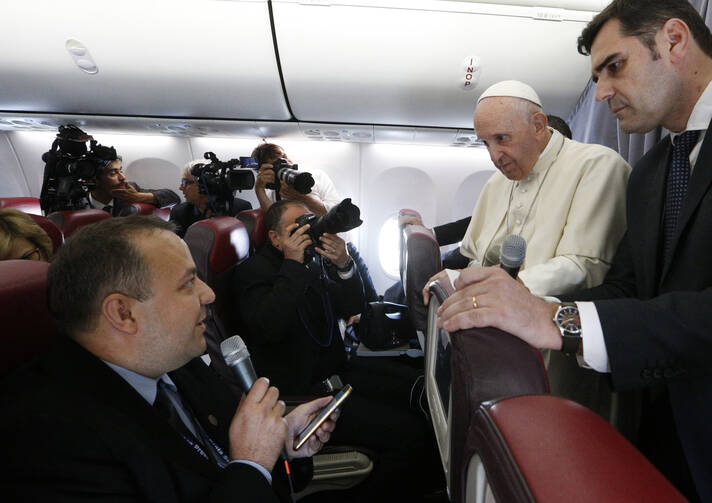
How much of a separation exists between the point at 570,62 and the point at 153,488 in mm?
3184

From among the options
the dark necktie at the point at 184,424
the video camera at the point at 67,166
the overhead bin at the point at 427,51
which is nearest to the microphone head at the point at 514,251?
the dark necktie at the point at 184,424

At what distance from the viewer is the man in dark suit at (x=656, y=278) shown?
80 centimetres

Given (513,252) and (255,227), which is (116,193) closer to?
(255,227)

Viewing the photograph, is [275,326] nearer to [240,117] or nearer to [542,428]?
[542,428]

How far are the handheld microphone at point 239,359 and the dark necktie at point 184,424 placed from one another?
12.1 inches

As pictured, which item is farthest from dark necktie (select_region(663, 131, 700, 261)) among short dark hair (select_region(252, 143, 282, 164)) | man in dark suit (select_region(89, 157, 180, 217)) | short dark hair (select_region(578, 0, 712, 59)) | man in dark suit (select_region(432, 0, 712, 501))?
man in dark suit (select_region(89, 157, 180, 217))

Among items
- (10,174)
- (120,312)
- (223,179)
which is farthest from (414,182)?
(10,174)

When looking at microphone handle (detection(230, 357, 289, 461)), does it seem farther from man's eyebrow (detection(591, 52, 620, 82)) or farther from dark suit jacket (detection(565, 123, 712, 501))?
man's eyebrow (detection(591, 52, 620, 82))

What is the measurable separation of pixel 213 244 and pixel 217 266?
0.13 meters

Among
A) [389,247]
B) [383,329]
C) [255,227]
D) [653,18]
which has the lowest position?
[383,329]

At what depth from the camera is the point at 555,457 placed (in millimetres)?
451

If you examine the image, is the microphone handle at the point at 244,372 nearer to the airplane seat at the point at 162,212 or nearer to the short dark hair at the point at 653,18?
the short dark hair at the point at 653,18

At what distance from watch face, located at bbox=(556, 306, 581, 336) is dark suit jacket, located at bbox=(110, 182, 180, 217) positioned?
3.66m

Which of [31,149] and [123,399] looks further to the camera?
[31,149]
